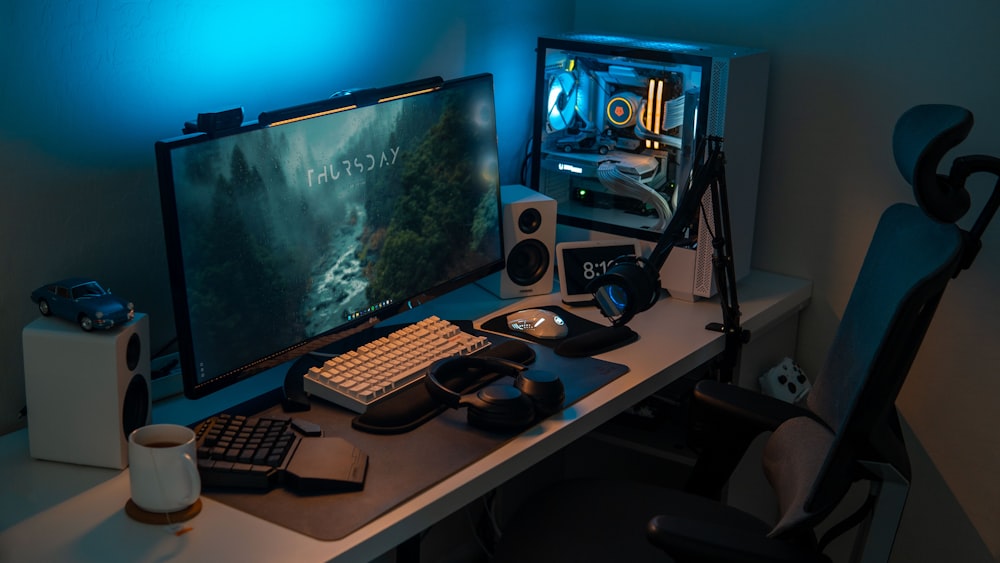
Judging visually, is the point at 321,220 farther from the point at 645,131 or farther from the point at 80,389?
the point at 645,131

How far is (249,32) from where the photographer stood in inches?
68.9

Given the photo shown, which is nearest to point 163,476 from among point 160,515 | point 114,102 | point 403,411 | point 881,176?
point 160,515

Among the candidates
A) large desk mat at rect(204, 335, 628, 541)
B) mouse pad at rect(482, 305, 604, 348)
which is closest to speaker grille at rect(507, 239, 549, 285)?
mouse pad at rect(482, 305, 604, 348)

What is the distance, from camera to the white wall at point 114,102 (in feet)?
4.82

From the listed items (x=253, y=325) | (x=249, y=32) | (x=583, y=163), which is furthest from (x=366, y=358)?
(x=583, y=163)

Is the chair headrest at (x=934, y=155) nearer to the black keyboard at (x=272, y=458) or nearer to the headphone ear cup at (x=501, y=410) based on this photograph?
the headphone ear cup at (x=501, y=410)

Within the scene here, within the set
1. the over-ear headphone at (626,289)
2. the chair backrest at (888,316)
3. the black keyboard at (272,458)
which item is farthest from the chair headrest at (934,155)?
the black keyboard at (272,458)

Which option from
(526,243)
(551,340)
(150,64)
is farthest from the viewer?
(526,243)

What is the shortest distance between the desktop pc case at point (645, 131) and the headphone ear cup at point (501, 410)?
28.0 inches

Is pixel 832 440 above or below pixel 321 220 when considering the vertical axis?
below

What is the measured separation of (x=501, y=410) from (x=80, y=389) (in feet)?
1.97

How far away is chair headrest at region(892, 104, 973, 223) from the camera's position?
1.22m

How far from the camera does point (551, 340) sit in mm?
1890

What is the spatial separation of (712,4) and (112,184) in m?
1.44
